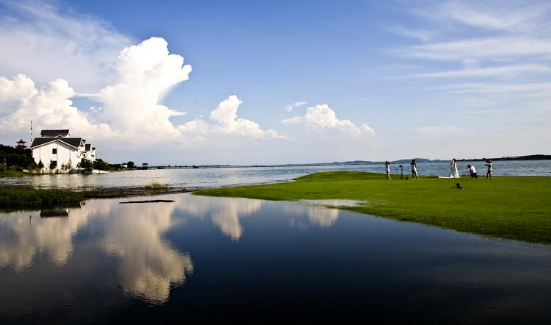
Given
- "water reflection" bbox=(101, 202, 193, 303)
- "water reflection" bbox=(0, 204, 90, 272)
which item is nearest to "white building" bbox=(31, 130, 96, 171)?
"water reflection" bbox=(0, 204, 90, 272)

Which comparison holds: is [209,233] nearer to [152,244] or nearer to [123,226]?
[152,244]

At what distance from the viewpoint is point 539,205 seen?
24516mm

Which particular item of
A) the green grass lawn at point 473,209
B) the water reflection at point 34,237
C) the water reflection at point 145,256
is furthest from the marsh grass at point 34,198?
the green grass lawn at point 473,209

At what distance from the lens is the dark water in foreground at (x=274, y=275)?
31.9ft

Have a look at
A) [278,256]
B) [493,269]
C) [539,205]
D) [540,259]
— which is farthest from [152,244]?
[539,205]

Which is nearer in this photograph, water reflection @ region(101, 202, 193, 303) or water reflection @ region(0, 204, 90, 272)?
water reflection @ region(101, 202, 193, 303)

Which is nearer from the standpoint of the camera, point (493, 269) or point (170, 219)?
point (493, 269)

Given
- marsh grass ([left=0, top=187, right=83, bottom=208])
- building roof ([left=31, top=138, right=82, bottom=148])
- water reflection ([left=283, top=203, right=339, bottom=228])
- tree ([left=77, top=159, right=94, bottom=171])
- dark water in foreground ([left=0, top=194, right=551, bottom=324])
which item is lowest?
dark water in foreground ([left=0, top=194, right=551, bottom=324])

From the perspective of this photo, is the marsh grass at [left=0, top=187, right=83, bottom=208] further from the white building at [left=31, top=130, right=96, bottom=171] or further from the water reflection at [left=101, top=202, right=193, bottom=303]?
the white building at [left=31, top=130, right=96, bottom=171]

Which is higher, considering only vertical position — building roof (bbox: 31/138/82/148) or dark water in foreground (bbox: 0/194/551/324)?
building roof (bbox: 31/138/82/148)

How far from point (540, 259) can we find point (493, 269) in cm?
255

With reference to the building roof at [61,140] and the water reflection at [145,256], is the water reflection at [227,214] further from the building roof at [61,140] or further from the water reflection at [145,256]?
the building roof at [61,140]

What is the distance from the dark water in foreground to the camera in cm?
973

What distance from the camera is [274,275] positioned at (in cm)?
1286
